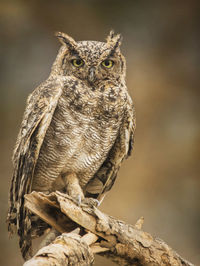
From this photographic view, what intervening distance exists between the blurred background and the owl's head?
85cm

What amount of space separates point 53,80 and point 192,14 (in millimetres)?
1467

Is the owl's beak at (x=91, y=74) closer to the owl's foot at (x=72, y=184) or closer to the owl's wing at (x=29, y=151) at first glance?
the owl's wing at (x=29, y=151)

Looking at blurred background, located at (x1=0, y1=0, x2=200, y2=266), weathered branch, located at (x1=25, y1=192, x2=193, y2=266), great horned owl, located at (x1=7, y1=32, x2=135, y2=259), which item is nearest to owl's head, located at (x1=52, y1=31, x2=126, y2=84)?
great horned owl, located at (x1=7, y1=32, x2=135, y2=259)

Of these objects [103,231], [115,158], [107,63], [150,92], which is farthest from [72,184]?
[150,92]

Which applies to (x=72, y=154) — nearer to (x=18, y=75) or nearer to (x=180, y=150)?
(x=18, y=75)

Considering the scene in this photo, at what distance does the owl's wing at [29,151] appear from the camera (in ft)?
5.24

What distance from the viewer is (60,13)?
8.50 ft

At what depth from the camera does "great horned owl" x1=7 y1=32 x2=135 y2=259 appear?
63.4 inches

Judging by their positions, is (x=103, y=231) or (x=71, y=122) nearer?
(x=103, y=231)

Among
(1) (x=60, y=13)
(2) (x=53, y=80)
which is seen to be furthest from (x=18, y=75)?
(2) (x=53, y=80)

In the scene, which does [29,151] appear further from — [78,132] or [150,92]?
[150,92]

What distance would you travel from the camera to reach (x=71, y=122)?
66.1 inches

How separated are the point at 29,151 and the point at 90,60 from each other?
0.45 m

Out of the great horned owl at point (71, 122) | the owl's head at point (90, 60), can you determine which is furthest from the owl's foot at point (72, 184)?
the owl's head at point (90, 60)
